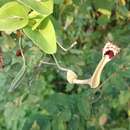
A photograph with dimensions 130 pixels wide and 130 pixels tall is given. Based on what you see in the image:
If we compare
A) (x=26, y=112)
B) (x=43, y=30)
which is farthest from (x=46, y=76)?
(x=43, y=30)

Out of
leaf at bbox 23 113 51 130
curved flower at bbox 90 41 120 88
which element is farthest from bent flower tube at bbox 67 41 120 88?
leaf at bbox 23 113 51 130

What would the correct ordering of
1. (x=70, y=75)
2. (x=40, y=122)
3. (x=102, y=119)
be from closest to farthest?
(x=70, y=75) < (x=40, y=122) < (x=102, y=119)

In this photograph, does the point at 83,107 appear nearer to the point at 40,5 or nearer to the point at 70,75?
the point at 70,75

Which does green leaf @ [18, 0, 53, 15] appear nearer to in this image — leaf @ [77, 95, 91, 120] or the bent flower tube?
the bent flower tube

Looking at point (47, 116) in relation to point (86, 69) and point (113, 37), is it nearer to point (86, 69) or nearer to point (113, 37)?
point (86, 69)

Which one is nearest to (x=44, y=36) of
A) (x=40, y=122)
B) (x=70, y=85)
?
(x=40, y=122)

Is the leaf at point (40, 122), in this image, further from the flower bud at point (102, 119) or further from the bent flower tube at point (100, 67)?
the bent flower tube at point (100, 67)

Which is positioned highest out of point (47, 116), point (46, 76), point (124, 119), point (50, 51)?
point (50, 51)
